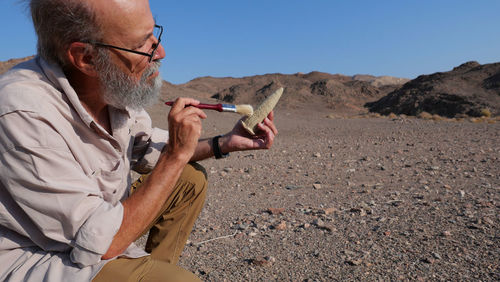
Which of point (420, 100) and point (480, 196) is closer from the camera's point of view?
point (480, 196)

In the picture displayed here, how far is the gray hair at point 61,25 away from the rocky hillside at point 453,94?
62.1ft

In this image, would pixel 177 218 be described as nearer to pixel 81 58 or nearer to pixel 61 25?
pixel 81 58

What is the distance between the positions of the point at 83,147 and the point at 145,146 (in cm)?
69

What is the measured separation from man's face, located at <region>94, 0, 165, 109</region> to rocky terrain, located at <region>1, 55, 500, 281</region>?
123cm

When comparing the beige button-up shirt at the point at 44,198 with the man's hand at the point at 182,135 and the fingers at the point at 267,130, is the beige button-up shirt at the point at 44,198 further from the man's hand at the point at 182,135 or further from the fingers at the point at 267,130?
the fingers at the point at 267,130

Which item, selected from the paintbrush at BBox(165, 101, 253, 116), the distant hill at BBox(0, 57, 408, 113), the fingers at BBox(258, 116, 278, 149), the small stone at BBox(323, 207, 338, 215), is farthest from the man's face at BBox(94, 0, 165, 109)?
the distant hill at BBox(0, 57, 408, 113)

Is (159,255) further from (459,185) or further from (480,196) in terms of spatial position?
(459,185)

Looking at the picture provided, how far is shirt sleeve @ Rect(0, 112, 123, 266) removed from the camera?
1370 millimetres

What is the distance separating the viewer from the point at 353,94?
107 feet

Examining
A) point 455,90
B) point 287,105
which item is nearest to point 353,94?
point 287,105

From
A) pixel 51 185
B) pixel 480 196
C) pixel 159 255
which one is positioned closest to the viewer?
pixel 51 185

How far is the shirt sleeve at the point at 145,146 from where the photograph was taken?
7.61ft

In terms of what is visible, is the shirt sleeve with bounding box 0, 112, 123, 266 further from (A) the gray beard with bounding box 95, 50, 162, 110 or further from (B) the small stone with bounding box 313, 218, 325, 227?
(B) the small stone with bounding box 313, 218, 325, 227

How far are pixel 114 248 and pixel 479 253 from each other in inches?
86.2
